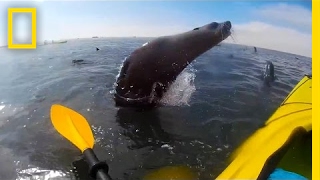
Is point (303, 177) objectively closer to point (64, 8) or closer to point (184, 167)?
point (184, 167)

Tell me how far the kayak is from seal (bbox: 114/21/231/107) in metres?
1.15

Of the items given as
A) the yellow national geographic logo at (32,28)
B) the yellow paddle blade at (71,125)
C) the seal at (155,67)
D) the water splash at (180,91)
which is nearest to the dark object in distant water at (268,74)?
the seal at (155,67)

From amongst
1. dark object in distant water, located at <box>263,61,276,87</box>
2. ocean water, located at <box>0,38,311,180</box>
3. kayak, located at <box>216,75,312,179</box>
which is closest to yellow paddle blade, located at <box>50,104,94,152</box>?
ocean water, located at <box>0,38,311,180</box>

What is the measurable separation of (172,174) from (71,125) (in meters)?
0.97

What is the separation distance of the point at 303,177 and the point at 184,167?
3.24ft

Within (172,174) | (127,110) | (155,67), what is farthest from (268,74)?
(172,174)

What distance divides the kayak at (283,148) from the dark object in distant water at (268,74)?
92 cm

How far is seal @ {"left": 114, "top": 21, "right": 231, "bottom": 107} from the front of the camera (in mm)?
3605

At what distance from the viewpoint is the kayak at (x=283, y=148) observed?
2.35 m

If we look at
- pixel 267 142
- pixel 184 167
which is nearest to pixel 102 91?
pixel 184 167

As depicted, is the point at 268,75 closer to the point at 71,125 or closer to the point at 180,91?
the point at 180,91

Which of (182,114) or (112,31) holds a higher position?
(112,31)

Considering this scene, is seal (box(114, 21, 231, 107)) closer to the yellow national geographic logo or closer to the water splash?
the water splash

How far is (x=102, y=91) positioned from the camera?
381 cm
